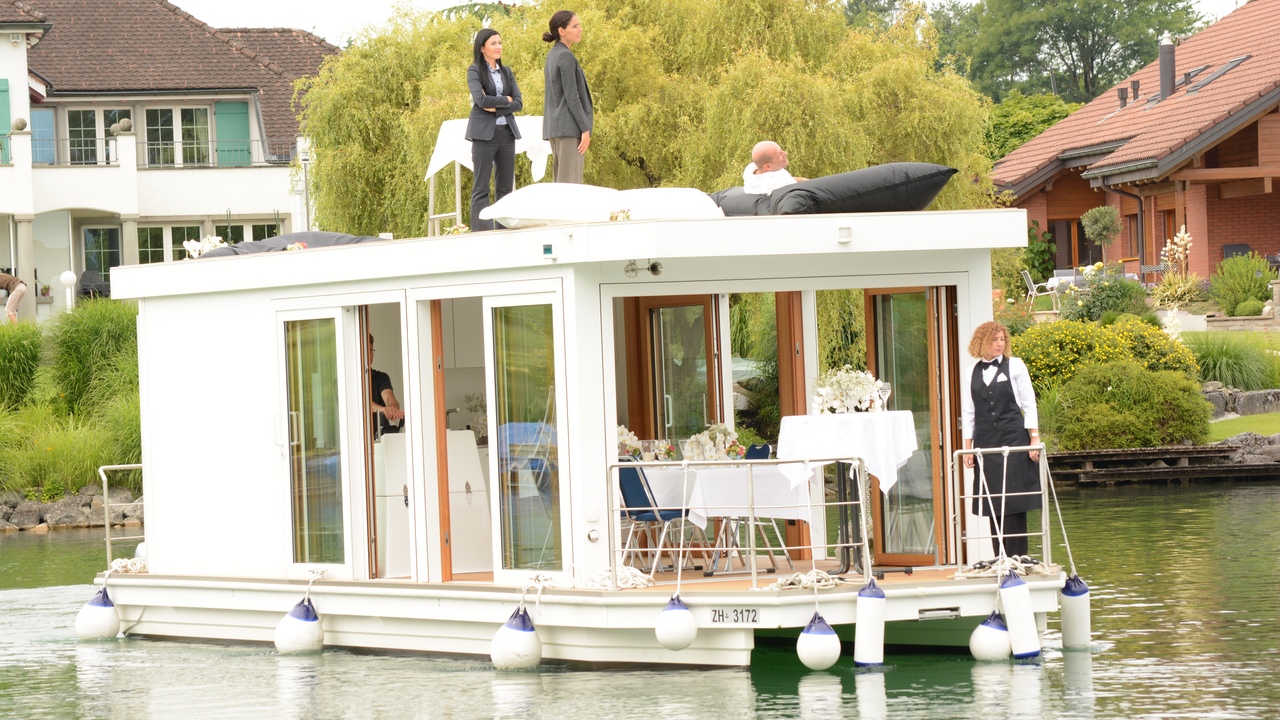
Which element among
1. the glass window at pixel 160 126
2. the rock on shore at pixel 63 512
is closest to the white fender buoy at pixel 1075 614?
the rock on shore at pixel 63 512

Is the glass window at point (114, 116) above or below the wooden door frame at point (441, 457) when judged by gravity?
above

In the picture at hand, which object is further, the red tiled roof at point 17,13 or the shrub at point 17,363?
the red tiled roof at point 17,13

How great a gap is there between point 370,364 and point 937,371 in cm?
360

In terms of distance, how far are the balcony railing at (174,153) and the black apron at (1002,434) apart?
29212 mm

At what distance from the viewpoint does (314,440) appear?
444 inches

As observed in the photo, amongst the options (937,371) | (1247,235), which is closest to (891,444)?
(937,371)

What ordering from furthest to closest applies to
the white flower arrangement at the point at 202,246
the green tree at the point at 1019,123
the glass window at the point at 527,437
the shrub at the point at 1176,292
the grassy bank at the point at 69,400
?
the green tree at the point at 1019,123
the shrub at the point at 1176,292
the grassy bank at the point at 69,400
the white flower arrangement at the point at 202,246
the glass window at the point at 527,437

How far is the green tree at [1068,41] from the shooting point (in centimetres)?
6334

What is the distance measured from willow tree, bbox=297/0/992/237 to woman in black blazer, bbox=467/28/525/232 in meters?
9.24

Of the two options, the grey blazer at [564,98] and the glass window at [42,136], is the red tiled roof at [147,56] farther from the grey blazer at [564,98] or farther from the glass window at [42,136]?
the grey blazer at [564,98]

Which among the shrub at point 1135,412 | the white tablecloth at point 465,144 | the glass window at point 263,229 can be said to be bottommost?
the shrub at point 1135,412

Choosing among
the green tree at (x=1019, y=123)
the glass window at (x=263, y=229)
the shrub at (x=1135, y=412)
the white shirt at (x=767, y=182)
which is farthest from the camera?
the green tree at (x=1019, y=123)

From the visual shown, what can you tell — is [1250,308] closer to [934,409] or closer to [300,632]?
[934,409]

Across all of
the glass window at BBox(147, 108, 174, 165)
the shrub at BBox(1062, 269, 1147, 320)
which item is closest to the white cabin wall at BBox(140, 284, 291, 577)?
the shrub at BBox(1062, 269, 1147, 320)
